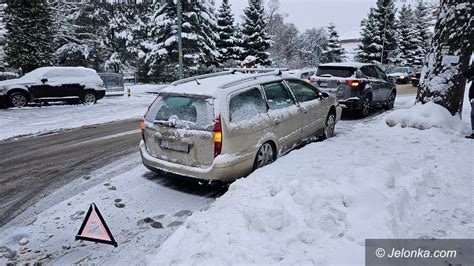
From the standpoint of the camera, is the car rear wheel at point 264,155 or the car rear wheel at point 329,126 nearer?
the car rear wheel at point 264,155

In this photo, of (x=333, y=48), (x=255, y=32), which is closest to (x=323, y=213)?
(x=255, y=32)

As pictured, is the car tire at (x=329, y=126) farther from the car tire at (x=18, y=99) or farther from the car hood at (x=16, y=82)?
the car tire at (x=18, y=99)

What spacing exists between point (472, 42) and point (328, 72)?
406cm

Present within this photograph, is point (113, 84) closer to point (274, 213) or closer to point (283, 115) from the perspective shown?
point (283, 115)

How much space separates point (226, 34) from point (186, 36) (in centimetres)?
1107

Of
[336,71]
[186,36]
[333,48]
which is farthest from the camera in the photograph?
[333,48]

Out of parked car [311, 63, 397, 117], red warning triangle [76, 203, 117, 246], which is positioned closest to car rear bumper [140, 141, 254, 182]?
red warning triangle [76, 203, 117, 246]

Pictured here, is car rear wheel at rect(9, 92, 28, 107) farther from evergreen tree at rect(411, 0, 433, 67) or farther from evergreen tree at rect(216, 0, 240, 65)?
evergreen tree at rect(411, 0, 433, 67)

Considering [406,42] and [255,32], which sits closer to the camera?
[255,32]

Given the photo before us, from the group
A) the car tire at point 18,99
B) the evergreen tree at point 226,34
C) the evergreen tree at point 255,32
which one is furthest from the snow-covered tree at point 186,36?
the car tire at point 18,99

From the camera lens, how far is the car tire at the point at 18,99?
15.6m

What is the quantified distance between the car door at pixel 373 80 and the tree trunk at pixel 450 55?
2952 mm

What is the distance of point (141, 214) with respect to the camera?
4.80 m

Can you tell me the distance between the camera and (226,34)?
122 ft
